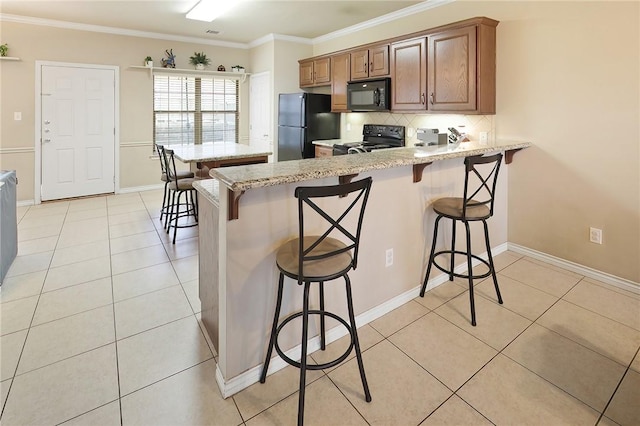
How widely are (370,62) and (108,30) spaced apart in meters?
4.05

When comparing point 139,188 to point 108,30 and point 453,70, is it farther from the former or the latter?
point 453,70

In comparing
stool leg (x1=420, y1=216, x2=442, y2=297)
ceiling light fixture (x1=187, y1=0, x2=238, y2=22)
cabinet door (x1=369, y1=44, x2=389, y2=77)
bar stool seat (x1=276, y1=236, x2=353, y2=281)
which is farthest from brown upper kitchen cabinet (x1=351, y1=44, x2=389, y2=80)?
bar stool seat (x1=276, y1=236, x2=353, y2=281)

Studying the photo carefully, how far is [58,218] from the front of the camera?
4520mm

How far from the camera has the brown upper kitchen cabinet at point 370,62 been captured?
4.16 metres

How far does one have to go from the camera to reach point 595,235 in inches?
114

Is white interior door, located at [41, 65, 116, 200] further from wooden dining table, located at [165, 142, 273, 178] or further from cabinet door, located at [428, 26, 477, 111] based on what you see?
cabinet door, located at [428, 26, 477, 111]

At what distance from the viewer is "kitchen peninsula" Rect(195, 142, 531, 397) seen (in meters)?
1.62

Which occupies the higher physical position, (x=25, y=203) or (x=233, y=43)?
(x=233, y=43)

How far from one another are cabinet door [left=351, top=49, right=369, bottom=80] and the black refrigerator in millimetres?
823

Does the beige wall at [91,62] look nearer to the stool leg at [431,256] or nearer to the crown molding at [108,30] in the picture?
the crown molding at [108,30]

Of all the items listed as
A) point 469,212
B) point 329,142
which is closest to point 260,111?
point 329,142

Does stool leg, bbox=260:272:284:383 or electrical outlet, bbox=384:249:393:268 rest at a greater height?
electrical outlet, bbox=384:249:393:268

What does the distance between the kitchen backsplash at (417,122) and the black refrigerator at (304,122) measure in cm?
28

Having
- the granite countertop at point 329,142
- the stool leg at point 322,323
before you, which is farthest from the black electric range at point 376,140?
the stool leg at point 322,323
